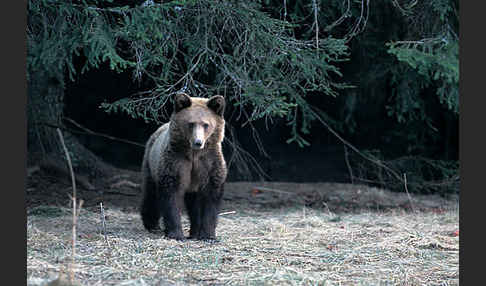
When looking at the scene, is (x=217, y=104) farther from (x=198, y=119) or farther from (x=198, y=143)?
(x=198, y=143)

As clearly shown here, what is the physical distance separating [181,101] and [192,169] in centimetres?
76

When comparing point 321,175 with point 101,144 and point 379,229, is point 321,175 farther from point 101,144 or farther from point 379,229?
point 379,229

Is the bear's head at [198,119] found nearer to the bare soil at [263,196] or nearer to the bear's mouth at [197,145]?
the bear's mouth at [197,145]

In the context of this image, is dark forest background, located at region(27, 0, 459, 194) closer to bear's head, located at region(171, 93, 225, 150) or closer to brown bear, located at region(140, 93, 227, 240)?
bear's head, located at region(171, 93, 225, 150)

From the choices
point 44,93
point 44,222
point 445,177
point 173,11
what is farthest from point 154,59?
point 445,177

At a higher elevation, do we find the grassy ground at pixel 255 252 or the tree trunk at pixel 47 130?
the tree trunk at pixel 47 130

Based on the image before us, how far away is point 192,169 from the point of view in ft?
21.2

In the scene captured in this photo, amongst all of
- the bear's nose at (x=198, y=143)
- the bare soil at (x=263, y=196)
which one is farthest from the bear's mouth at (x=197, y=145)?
the bare soil at (x=263, y=196)

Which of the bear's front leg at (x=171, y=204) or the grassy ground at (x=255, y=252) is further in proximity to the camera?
the bear's front leg at (x=171, y=204)

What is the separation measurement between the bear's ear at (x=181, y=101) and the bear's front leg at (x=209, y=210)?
0.91m

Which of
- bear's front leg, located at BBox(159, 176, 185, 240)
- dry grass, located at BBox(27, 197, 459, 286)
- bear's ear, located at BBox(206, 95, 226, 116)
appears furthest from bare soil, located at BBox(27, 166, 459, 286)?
bear's ear, located at BBox(206, 95, 226, 116)

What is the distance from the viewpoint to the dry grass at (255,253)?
466 centimetres

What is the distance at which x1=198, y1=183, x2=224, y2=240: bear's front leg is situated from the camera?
21.4 feet

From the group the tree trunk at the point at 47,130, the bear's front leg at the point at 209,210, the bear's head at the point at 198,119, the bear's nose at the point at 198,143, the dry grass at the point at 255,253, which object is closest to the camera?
the dry grass at the point at 255,253
